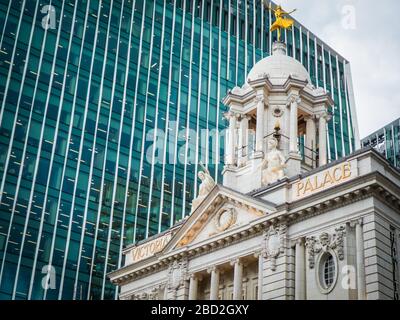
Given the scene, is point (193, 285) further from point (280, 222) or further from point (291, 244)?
point (291, 244)

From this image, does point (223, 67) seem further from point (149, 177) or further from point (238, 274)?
point (238, 274)

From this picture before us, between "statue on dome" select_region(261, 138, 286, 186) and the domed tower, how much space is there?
0.07 meters

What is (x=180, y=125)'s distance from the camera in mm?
93125

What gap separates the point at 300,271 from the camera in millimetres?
39219

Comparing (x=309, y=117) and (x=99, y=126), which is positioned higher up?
(x=99, y=126)

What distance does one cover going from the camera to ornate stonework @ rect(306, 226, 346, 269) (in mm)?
37719

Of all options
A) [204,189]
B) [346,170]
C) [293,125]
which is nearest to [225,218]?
[204,189]

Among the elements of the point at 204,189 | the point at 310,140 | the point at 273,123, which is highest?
the point at 273,123

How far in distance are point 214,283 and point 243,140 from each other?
43.2 feet

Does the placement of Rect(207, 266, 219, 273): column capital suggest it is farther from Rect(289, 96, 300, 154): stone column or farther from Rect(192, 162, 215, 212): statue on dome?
Rect(289, 96, 300, 154): stone column

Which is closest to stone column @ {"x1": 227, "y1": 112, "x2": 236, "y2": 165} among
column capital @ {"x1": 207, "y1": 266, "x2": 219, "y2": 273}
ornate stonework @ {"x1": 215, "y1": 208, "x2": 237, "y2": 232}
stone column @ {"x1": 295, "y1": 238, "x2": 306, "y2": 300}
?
ornate stonework @ {"x1": 215, "y1": 208, "x2": 237, "y2": 232}

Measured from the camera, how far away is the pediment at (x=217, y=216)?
4323 cm
